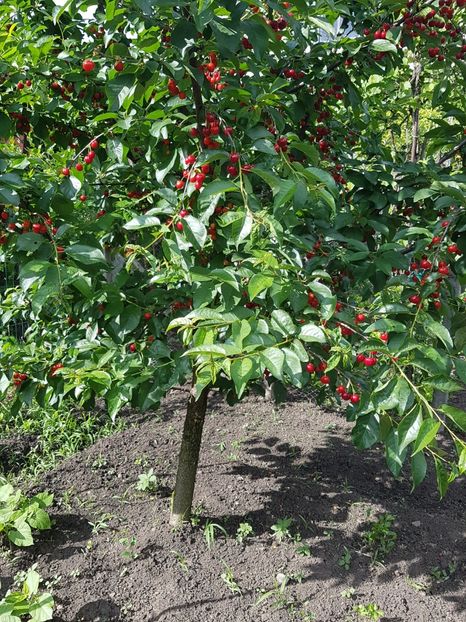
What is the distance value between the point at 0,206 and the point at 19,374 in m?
0.69

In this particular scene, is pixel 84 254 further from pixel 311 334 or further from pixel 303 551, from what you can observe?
pixel 303 551

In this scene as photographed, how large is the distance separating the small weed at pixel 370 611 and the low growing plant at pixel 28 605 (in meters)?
1.14

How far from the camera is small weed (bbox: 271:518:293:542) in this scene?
95.4 inches

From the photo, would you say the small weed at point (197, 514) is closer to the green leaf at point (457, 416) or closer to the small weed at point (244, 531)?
the small weed at point (244, 531)

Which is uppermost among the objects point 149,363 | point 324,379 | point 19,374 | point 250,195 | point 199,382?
point 250,195

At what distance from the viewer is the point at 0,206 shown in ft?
5.09

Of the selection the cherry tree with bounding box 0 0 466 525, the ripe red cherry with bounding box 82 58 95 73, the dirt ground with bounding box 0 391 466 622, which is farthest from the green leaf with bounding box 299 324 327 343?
the dirt ground with bounding box 0 391 466 622

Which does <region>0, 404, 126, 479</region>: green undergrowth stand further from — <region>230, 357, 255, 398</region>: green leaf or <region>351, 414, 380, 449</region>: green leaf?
<region>230, 357, 255, 398</region>: green leaf

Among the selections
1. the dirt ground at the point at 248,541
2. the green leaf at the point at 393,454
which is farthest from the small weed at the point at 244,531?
the green leaf at the point at 393,454

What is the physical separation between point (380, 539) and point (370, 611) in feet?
1.41

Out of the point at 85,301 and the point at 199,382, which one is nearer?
the point at 199,382

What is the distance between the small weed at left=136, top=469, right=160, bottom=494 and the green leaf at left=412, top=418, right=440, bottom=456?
193 cm

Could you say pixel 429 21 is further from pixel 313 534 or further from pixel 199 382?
pixel 313 534

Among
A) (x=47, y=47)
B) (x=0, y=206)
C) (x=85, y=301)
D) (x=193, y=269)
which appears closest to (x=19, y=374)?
(x=85, y=301)
